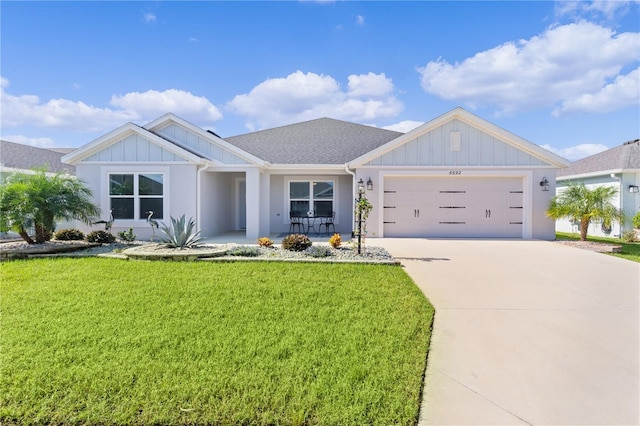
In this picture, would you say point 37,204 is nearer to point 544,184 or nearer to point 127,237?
point 127,237

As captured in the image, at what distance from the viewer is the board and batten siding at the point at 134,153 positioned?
12070mm

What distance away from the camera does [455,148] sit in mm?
12992

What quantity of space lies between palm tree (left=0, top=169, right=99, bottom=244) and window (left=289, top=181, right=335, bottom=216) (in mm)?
8083

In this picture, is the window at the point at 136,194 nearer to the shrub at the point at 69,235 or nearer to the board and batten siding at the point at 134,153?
the board and batten siding at the point at 134,153

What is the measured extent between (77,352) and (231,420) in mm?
2162

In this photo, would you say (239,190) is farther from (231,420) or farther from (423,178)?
(231,420)

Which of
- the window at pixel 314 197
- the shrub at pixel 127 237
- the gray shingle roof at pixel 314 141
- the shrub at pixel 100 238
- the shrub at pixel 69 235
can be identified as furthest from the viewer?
the window at pixel 314 197

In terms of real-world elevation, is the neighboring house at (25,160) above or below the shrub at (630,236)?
above

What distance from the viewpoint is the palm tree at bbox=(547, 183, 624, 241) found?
1119cm

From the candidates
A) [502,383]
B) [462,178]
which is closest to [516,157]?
[462,178]

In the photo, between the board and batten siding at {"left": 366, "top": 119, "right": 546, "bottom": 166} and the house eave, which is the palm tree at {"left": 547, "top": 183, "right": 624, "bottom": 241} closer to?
the board and batten siding at {"left": 366, "top": 119, "right": 546, "bottom": 166}

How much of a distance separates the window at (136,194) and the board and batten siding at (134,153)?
570 millimetres

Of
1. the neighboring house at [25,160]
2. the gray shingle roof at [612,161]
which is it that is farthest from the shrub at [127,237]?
the gray shingle roof at [612,161]

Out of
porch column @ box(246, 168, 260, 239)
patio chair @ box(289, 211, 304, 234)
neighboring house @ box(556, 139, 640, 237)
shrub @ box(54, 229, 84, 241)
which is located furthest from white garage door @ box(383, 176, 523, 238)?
shrub @ box(54, 229, 84, 241)
